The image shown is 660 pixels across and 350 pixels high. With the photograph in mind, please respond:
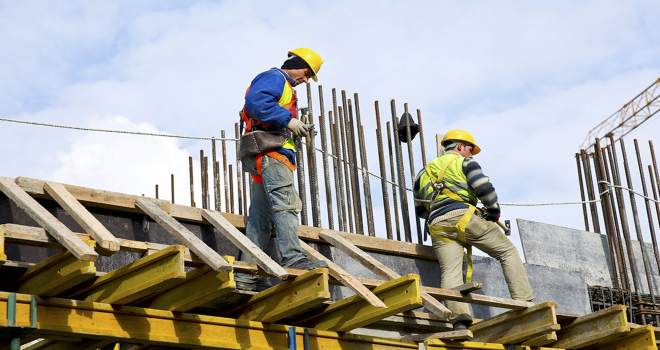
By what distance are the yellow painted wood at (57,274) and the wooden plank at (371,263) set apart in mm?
2503

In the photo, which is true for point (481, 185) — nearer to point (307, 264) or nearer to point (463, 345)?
point (463, 345)

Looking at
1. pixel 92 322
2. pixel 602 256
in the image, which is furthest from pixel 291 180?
pixel 602 256

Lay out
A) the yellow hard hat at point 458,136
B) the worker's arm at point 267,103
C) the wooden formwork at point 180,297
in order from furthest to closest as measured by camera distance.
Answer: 1. the yellow hard hat at point 458,136
2. the worker's arm at point 267,103
3. the wooden formwork at point 180,297

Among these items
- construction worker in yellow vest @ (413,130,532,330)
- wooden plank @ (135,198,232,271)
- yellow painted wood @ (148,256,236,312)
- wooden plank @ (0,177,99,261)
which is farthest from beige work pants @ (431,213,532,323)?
wooden plank @ (0,177,99,261)

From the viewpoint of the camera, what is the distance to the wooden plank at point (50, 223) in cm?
502

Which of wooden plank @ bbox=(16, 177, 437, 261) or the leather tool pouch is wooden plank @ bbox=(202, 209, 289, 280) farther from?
the leather tool pouch

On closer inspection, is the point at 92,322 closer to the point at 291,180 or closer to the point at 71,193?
the point at 71,193

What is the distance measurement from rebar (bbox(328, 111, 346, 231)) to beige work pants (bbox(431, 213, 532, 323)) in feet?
5.55

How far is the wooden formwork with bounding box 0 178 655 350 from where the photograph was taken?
17.5 feet

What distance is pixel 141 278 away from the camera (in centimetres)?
553

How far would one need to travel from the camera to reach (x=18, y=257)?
6293mm

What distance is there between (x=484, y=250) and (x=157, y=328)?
3.70 metres

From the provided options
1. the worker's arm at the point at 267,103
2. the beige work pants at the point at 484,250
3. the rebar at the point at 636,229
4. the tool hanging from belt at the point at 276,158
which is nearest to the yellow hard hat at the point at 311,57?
the worker's arm at the point at 267,103

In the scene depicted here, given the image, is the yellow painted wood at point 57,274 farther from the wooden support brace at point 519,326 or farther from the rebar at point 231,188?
the rebar at point 231,188
